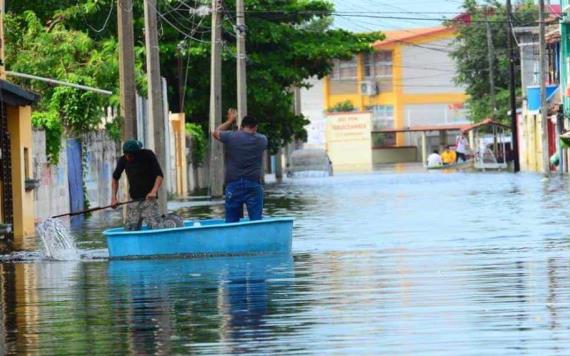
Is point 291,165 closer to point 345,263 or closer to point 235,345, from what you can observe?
point 345,263

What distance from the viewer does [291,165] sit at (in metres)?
91.5

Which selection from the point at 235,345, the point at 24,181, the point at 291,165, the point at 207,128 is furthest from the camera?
the point at 291,165

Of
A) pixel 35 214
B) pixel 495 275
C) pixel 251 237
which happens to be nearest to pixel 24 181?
pixel 35 214

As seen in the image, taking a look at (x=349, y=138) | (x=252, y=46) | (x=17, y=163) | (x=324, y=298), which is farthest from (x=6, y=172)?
(x=349, y=138)

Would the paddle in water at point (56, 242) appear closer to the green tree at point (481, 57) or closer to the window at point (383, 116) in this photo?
the green tree at point (481, 57)

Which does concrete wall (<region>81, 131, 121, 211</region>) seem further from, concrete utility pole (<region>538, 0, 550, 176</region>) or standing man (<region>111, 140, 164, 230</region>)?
concrete utility pole (<region>538, 0, 550, 176</region>)

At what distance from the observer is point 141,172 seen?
23438 mm

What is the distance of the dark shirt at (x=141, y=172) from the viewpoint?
23359mm

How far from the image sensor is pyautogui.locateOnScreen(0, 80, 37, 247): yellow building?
1213 inches

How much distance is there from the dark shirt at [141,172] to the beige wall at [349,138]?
107m

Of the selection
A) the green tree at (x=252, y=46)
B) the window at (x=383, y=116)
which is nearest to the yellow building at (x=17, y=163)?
the green tree at (x=252, y=46)

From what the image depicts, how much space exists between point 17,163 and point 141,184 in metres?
8.97

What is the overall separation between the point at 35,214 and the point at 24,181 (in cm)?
367

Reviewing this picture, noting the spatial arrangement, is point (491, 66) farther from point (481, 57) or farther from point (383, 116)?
point (383, 116)
